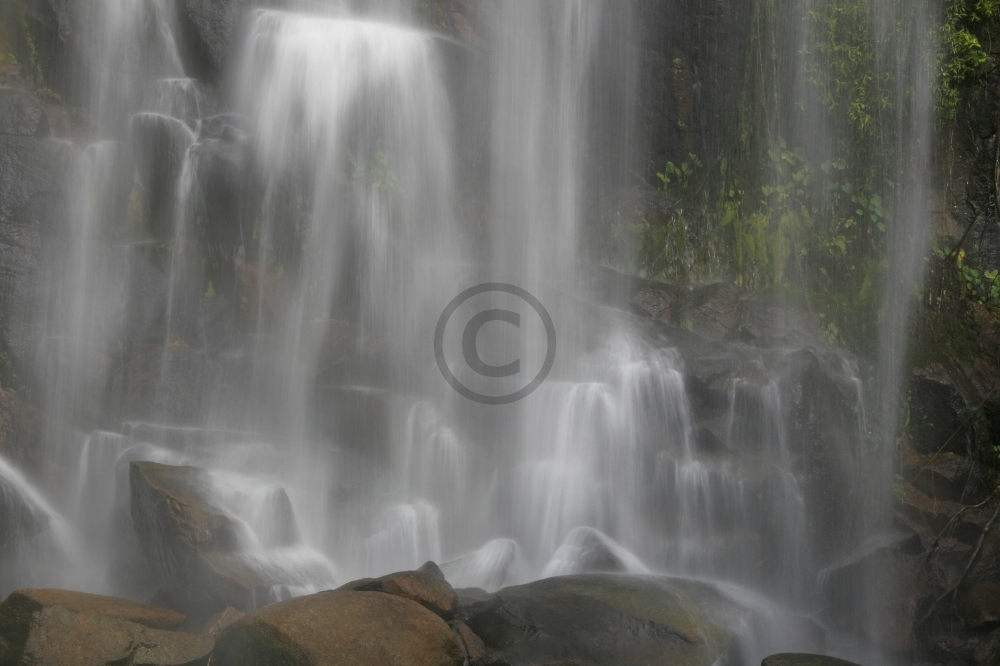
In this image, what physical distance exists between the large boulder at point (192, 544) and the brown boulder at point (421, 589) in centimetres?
135

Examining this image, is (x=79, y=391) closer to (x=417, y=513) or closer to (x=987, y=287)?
(x=417, y=513)

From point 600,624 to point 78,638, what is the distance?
145 inches

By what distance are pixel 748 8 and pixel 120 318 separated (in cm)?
961

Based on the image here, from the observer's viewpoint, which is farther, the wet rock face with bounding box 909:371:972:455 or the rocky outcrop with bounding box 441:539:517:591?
the wet rock face with bounding box 909:371:972:455

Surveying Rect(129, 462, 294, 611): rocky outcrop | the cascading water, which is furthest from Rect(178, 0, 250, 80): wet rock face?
Rect(129, 462, 294, 611): rocky outcrop

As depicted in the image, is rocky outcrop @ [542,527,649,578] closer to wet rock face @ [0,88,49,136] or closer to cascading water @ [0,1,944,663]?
cascading water @ [0,1,944,663]

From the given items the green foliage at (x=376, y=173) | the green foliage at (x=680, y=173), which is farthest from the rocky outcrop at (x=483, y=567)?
the green foliage at (x=680, y=173)

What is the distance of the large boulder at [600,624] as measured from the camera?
6.09 metres

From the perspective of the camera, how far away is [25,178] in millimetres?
10367

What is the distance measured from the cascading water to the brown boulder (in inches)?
62.4

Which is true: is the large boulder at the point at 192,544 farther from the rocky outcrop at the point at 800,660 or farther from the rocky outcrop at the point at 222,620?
the rocky outcrop at the point at 800,660

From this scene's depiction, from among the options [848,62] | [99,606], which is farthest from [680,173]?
[99,606]

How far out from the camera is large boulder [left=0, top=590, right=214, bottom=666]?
5781 millimetres

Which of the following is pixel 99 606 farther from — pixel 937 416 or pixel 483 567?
pixel 937 416
